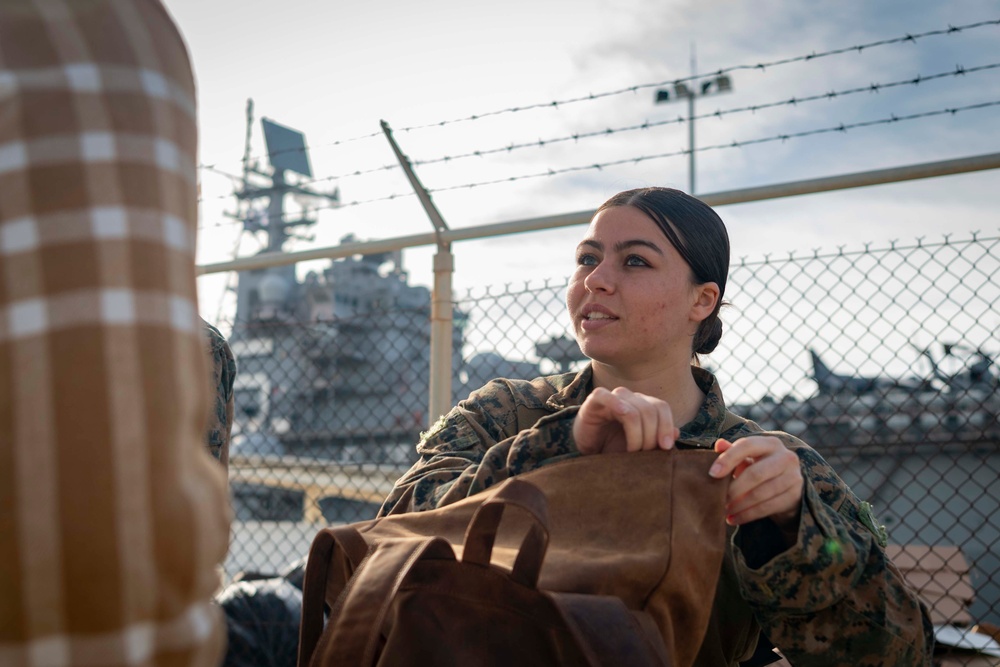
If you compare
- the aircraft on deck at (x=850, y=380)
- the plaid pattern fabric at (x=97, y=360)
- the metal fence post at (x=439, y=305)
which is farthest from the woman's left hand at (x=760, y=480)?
the aircraft on deck at (x=850, y=380)

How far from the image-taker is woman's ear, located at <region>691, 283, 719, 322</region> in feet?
7.47

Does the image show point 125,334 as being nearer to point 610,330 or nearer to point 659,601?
point 659,601

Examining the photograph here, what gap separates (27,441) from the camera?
72 centimetres

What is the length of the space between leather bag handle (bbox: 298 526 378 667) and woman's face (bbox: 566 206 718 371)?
837 mm

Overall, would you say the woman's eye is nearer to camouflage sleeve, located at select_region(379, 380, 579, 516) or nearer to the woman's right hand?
camouflage sleeve, located at select_region(379, 380, 579, 516)

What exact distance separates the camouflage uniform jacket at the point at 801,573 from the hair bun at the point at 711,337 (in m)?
0.46

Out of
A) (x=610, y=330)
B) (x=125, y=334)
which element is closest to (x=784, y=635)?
(x=610, y=330)

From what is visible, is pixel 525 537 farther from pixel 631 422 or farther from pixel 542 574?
pixel 631 422

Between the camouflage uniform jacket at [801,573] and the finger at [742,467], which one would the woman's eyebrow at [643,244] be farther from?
the finger at [742,467]

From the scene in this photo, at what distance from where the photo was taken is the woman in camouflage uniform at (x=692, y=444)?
1643 millimetres

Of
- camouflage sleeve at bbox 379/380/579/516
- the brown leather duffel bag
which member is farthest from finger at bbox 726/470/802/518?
camouflage sleeve at bbox 379/380/579/516

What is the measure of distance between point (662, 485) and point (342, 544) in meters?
0.57

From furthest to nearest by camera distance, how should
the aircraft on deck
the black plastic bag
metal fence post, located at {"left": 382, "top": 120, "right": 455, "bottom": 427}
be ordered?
the aircraft on deck < the black plastic bag < metal fence post, located at {"left": 382, "top": 120, "right": 455, "bottom": 427}

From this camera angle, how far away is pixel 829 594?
67.4 inches
